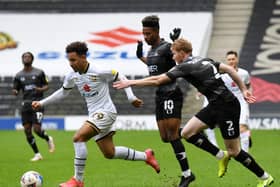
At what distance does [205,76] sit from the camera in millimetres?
9680

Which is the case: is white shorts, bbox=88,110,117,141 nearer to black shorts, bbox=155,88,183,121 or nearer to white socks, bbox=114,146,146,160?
white socks, bbox=114,146,146,160

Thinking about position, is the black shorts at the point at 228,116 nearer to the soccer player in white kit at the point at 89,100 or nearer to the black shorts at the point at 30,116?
the soccer player in white kit at the point at 89,100

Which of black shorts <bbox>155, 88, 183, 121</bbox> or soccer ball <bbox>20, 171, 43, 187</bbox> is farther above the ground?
black shorts <bbox>155, 88, 183, 121</bbox>

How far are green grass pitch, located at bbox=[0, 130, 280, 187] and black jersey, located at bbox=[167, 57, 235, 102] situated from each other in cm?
150

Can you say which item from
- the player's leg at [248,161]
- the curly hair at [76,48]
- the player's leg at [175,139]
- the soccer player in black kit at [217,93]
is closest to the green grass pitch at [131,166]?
the player's leg at [175,139]

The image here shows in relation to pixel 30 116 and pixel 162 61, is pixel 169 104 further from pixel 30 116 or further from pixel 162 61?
pixel 30 116

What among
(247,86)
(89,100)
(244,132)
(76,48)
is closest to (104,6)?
(247,86)

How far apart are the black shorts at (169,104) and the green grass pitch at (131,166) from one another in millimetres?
1004

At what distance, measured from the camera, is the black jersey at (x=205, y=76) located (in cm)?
957

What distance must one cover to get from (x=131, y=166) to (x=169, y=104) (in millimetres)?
3648

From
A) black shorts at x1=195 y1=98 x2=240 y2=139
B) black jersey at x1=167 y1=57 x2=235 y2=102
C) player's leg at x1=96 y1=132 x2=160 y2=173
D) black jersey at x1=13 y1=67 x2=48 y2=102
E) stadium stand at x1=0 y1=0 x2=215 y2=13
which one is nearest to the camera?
black jersey at x1=167 y1=57 x2=235 y2=102

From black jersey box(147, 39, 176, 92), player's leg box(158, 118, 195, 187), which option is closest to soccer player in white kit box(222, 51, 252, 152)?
black jersey box(147, 39, 176, 92)

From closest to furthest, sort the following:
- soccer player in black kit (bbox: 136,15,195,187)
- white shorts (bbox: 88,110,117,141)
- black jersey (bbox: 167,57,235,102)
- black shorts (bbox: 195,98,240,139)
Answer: black jersey (bbox: 167,57,235,102) < black shorts (bbox: 195,98,240,139) < white shorts (bbox: 88,110,117,141) < soccer player in black kit (bbox: 136,15,195,187)

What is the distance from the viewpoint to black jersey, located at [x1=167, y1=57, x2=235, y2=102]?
31.4 feet
